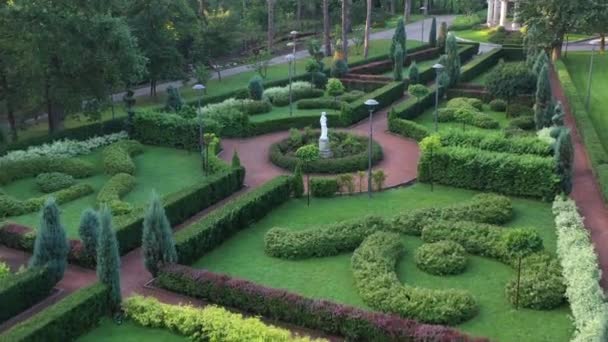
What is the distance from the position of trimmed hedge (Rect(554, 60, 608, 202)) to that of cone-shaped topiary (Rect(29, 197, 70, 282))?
1604 cm

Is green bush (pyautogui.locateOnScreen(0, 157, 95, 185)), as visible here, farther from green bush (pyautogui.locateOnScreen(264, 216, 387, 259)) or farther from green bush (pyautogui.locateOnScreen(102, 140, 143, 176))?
green bush (pyautogui.locateOnScreen(264, 216, 387, 259))

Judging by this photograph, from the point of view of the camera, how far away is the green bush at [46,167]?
23.8 meters

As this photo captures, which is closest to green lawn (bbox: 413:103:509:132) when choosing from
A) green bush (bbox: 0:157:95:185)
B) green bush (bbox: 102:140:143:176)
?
green bush (bbox: 102:140:143:176)

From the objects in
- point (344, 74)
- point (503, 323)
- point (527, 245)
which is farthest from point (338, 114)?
point (503, 323)

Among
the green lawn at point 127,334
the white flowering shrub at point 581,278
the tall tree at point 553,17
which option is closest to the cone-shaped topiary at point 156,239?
the green lawn at point 127,334

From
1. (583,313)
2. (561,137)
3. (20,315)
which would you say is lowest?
(20,315)

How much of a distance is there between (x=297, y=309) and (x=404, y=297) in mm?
2476

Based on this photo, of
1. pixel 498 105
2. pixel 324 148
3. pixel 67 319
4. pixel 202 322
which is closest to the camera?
pixel 202 322

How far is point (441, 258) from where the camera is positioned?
52.4ft

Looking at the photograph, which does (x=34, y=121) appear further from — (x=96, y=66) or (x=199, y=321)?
(x=199, y=321)

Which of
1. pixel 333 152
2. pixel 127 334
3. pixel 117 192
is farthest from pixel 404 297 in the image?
pixel 333 152

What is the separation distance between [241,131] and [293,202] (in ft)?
31.3

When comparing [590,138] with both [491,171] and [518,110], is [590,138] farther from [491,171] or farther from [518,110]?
[518,110]

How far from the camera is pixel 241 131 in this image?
30.0 m
